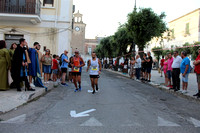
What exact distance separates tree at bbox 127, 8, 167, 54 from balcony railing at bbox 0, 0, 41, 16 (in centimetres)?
807

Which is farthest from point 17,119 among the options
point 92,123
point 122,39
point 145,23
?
point 122,39

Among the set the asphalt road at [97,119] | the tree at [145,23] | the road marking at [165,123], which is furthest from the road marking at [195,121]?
the tree at [145,23]

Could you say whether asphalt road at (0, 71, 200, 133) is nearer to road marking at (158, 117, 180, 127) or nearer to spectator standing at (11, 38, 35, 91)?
road marking at (158, 117, 180, 127)

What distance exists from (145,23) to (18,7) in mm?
10365

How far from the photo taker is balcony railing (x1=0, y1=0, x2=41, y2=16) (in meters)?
16.4

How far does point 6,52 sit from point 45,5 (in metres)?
11.3

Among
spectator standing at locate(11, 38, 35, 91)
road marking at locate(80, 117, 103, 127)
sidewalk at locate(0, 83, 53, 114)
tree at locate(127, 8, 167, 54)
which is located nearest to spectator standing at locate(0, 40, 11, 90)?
spectator standing at locate(11, 38, 35, 91)

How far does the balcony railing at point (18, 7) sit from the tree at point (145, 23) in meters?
8.07

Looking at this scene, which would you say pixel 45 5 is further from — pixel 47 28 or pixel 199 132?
pixel 199 132

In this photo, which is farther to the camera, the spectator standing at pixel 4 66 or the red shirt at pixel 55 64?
the red shirt at pixel 55 64

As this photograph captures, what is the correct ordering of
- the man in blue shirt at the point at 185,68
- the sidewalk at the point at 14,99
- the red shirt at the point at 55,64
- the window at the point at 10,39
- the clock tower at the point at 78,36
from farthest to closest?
the clock tower at the point at 78,36, the window at the point at 10,39, the red shirt at the point at 55,64, the man in blue shirt at the point at 185,68, the sidewalk at the point at 14,99

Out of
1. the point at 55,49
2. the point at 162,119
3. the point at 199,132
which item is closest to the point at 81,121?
the point at 162,119

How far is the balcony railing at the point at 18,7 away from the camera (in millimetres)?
16406

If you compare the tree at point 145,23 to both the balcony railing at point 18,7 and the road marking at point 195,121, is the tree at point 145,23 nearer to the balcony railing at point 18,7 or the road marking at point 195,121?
the balcony railing at point 18,7
